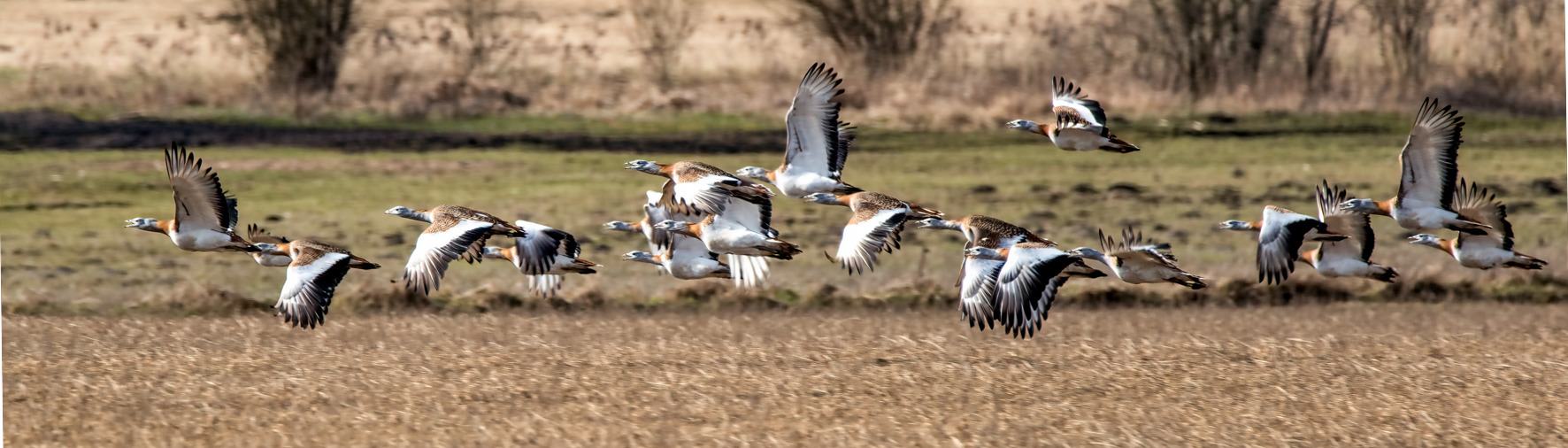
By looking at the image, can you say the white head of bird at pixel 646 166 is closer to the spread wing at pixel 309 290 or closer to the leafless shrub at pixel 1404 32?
the spread wing at pixel 309 290

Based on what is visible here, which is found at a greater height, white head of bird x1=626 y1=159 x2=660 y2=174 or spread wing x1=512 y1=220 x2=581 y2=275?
white head of bird x1=626 y1=159 x2=660 y2=174

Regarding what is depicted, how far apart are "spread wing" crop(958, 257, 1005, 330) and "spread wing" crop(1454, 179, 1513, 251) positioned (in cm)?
395

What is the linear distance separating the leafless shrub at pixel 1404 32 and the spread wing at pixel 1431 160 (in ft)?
84.2

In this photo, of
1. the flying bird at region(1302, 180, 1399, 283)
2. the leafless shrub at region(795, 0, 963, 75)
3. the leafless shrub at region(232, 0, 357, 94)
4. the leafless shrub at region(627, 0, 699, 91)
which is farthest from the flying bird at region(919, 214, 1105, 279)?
the leafless shrub at region(232, 0, 357, 94)

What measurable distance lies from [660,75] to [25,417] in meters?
21.3

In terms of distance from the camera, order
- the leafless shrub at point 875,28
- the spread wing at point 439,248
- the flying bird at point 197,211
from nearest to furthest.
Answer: the spread wing at point 439,248, the flying bird at point 197,211, the leafless shrub at point 875,28

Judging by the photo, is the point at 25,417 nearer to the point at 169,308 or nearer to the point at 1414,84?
the point at 169,308

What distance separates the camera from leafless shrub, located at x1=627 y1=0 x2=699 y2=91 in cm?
3706

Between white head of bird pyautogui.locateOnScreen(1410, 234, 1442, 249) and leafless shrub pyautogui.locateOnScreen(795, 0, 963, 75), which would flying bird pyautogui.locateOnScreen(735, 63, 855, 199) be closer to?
white head of bird pyautogui.locateOnScreen(1410, 234, 1442, 249)

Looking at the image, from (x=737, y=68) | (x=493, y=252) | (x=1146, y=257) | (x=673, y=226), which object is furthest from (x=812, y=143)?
(x=737, y=68)

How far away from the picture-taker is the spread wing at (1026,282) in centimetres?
1042

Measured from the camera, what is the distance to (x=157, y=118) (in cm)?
3459

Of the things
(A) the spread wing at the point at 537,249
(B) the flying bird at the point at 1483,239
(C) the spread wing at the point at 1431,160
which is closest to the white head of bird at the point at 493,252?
(A) the spread wing at the point at 537,249

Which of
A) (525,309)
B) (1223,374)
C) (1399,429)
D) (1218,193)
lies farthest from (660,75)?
(1399,429)
